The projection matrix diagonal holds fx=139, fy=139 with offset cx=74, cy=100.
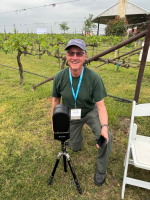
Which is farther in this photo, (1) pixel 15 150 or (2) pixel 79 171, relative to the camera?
(1) pixel 15 150

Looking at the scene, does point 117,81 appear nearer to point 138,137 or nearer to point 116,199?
point 138,137

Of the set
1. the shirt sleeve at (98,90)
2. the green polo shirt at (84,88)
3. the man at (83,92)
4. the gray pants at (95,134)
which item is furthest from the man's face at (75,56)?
the gray pants at (95,134)

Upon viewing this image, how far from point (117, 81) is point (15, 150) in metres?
5.55

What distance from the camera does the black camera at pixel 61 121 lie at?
140 centimetres

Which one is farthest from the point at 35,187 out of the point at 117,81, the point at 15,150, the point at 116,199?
the point at 117,81

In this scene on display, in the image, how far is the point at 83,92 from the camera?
6.52 ft

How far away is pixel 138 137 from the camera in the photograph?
203cm

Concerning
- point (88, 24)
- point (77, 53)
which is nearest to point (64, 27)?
point (88, 24)

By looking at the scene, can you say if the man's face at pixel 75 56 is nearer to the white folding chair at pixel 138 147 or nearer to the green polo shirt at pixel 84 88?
the green polo shirt at pixel 84 88

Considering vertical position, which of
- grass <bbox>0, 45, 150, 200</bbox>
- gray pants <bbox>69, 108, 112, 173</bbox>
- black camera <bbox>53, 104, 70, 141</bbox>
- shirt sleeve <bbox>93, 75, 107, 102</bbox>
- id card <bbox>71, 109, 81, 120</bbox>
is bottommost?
grass <bbox>0, 45, 150, 200</bbox>

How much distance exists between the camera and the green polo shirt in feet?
6.29

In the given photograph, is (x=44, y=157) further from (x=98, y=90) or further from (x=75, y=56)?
(x=75, y=56)

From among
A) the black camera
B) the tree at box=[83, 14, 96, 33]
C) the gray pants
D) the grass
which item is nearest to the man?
the gray pants

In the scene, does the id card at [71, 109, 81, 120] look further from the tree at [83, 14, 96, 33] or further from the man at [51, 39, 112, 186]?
the tree at [83, 14, 96, 33]
